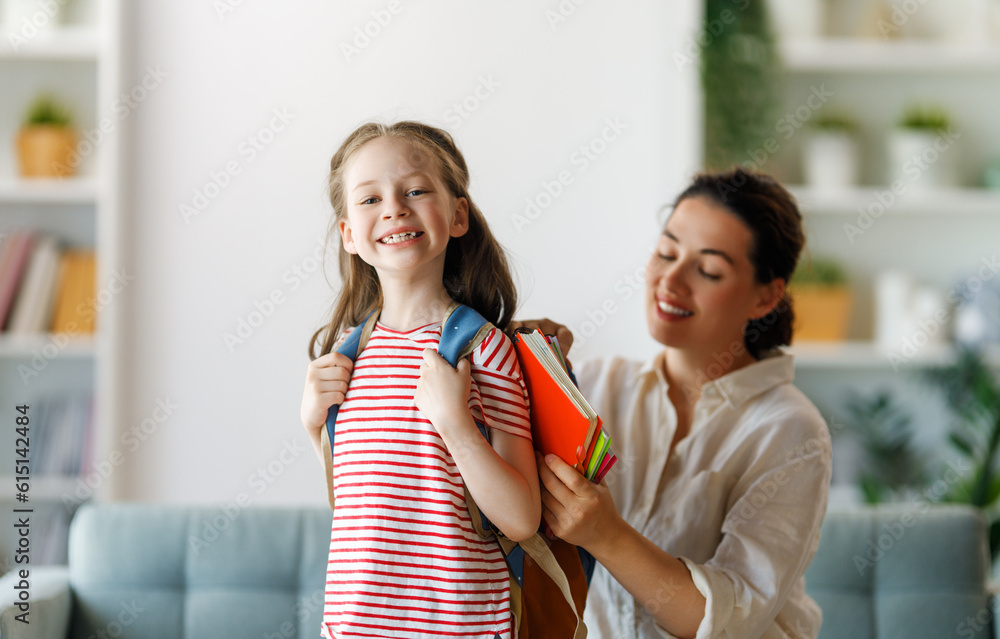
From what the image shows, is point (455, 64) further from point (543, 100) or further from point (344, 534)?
point (344, 534)

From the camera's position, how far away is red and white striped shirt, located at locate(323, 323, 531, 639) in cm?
100

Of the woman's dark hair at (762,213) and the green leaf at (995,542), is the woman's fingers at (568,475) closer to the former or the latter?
the woman's dark hair at (762,213)

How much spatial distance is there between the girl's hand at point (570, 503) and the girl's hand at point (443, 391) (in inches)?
6.4

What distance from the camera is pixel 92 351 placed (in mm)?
2521

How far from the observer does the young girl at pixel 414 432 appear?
0.99 meters

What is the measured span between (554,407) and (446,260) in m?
0.29

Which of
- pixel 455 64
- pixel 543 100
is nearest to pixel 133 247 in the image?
pixel 455 64

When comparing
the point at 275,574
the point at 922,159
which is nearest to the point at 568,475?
the point at 275,574

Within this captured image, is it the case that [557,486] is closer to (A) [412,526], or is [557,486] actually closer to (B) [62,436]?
(A) [412,526]

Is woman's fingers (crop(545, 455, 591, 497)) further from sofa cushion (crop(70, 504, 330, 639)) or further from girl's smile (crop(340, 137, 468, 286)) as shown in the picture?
sofa cushion (crop(70, 504, 330, 639))

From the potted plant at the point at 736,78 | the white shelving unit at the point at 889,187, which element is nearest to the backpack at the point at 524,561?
the potted plant at the point at 736,78

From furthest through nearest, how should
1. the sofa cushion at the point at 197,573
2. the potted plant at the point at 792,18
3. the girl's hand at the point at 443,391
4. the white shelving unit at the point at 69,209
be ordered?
the potted plant at the point at 792,18 < the white shelving unit at the point at 69,209 < the sofa cushion at the point at 197,573 < the girl's hand at the point at 443,391

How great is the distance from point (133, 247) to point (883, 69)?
2.48 meters

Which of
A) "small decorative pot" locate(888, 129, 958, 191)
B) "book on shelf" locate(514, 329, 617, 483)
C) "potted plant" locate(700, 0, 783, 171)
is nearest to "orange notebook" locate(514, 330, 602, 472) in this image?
"book on shelf" locate(514, 329, 617, 483)
